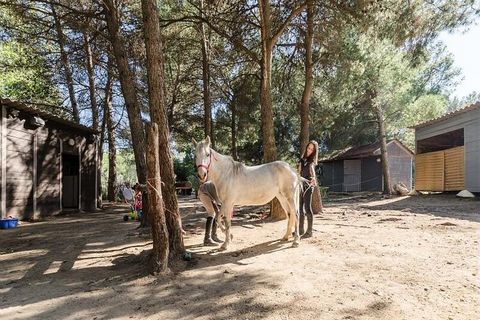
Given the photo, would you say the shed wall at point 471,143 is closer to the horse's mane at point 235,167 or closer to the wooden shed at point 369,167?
the wooden shed at point 369,167

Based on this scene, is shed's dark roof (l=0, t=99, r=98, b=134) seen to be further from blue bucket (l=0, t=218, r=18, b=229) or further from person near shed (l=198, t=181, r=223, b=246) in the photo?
person near shed (l=198, t=181, r=223, b=246)

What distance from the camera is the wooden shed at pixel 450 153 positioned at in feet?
48.9

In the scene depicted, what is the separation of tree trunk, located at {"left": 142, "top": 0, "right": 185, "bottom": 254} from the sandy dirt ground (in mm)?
547

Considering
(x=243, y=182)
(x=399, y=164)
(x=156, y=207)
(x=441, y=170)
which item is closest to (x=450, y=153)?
(x=441, y=170)

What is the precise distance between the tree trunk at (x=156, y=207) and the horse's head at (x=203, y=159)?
2.55ft

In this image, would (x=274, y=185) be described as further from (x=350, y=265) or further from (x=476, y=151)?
(x=476, y=151)

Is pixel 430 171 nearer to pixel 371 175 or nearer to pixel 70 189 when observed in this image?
pixel 371 175

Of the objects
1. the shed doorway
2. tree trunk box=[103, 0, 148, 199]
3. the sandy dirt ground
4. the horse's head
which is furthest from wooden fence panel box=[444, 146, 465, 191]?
the shed doorway

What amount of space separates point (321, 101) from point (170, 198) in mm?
17350

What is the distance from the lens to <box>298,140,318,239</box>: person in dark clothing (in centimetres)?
674

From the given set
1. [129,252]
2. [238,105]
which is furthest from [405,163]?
[129,252]

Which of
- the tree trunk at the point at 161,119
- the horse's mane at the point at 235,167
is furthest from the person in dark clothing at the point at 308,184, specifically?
the tree trunk at the point at 161,119

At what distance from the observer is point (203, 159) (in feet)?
17.7

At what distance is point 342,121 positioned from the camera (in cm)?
2819
